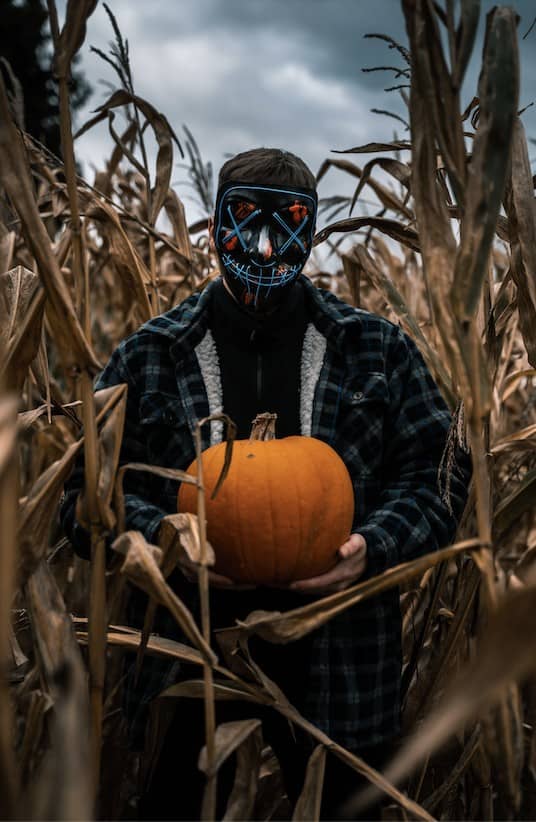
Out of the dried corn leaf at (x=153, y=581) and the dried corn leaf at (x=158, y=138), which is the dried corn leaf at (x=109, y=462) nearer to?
the dried corn leaf at (x=153, y=581)

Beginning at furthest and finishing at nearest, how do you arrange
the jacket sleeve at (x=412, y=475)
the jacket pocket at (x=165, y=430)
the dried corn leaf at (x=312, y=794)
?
the jacket pocket at (x=165, y=430) → the jacket sleeve at (x=412, y=475) → the dried corn leaf at (x=312, y=794)

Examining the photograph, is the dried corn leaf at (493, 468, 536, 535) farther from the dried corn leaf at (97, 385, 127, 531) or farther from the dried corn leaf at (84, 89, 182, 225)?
the dried corn leaf at (84, 89, 182, 225)

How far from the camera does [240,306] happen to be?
138 centimetres

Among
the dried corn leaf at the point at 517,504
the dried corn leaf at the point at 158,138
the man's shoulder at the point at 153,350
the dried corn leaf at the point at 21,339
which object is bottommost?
the dried corn leaf at the point at 517,504

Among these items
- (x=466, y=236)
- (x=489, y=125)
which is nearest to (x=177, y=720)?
(x=466, y=236)

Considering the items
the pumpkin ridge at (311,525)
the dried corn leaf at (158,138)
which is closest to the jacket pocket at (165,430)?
the pumpkin ridge at (311,525)

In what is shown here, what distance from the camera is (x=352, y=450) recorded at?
1373mm

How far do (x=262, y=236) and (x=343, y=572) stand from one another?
0.60m

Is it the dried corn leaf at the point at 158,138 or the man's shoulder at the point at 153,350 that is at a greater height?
the dried corn leaf at the point at 158,138

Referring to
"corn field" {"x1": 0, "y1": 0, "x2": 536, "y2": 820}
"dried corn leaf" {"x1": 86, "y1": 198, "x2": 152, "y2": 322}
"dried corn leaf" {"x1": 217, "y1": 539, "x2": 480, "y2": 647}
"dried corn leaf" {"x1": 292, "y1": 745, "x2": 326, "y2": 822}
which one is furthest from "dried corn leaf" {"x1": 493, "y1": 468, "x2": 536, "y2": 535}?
"dried corn leaf" {"x1": 86, "y1": 198, "x2": 152, "y2": 322}

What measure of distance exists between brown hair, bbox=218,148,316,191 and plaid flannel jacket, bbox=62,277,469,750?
24 cm

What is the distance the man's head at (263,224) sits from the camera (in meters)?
1.30

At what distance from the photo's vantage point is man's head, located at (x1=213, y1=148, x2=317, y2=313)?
1.30 m

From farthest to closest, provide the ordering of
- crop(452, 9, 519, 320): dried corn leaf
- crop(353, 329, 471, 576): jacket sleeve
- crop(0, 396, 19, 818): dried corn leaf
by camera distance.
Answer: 1. crop(353, 329, 471, 576): jacket sleeve
2. crop(452, 9, 519, 320): dried corn leaf
3. crop(0, 396, 19, 818): dried corn leaf
